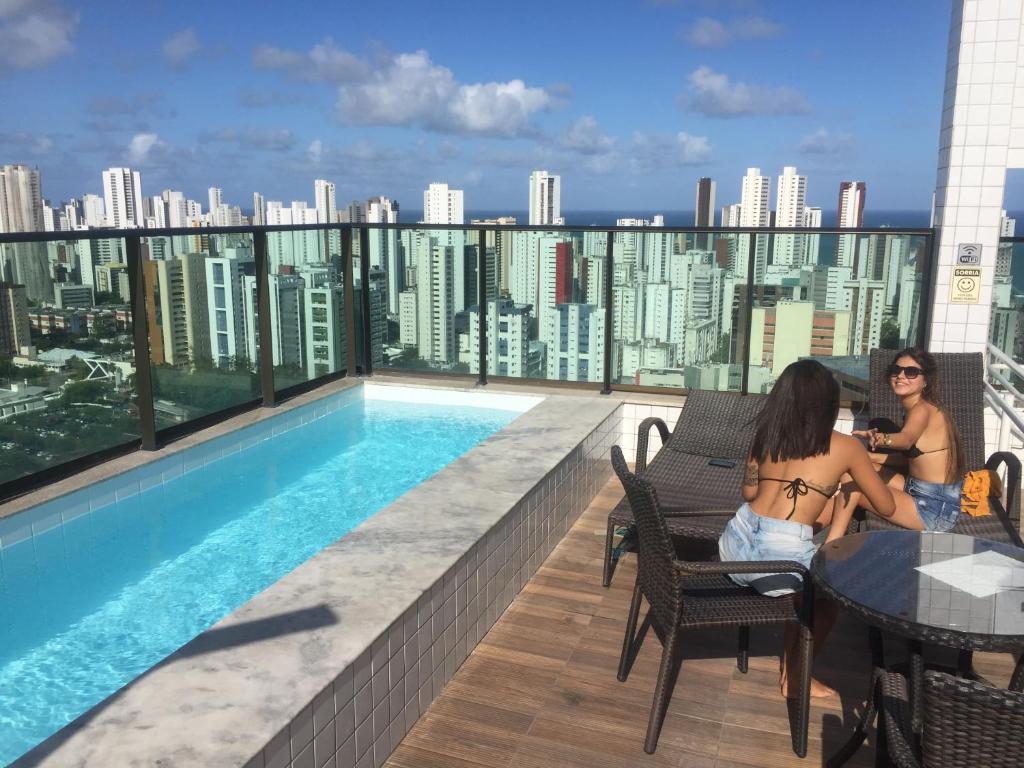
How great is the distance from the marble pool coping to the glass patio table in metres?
1.28

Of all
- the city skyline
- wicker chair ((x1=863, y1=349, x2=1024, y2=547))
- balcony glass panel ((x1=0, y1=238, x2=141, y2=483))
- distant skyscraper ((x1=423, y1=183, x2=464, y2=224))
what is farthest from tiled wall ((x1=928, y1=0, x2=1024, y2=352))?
the city skyline

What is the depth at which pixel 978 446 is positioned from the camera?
14.9 ft

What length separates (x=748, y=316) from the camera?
588 cm

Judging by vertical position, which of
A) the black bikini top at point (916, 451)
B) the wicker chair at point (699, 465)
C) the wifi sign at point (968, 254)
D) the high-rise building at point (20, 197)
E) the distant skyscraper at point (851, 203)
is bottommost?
the wicker chair at point (699, 465)

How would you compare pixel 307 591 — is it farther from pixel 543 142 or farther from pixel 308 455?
pixel 543 142

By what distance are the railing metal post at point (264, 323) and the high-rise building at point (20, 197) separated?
844 inches

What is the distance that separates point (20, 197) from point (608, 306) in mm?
27762

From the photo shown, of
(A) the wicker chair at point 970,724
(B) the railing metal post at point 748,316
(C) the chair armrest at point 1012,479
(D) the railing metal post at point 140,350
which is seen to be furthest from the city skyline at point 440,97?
(A) the wicker chair at point 970,724

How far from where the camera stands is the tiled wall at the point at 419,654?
211cm

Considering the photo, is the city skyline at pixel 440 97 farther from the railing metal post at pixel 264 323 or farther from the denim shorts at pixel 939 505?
the denim shorts at pixel 939 505

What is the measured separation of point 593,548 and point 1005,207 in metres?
3.47

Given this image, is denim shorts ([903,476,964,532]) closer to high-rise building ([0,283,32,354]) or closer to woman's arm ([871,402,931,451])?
woman's arm ([871,402,931,451])

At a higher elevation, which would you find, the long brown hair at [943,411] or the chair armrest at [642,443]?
the long brown hair at [943,411]

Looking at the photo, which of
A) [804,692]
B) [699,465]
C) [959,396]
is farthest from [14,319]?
[959,396]
